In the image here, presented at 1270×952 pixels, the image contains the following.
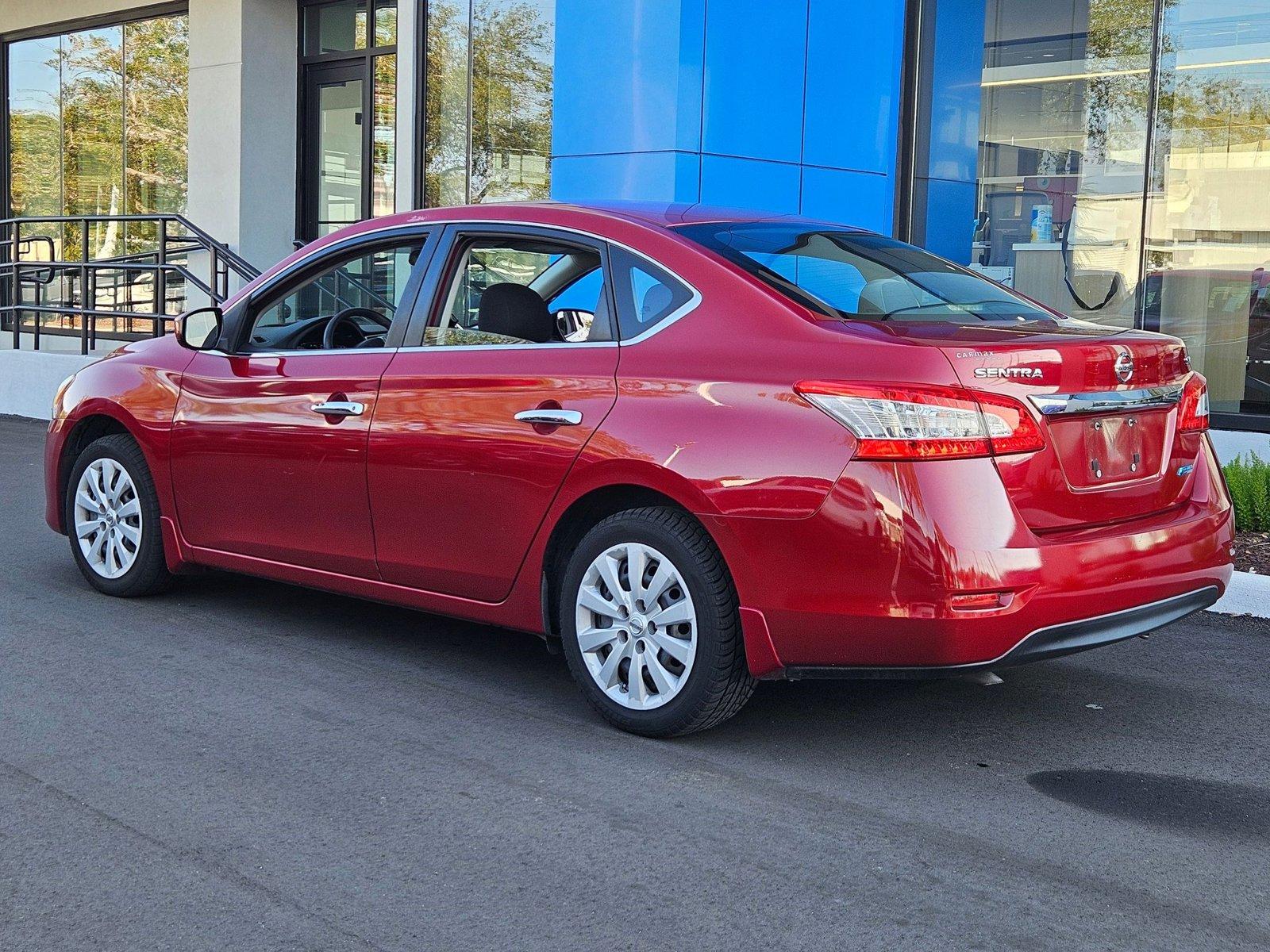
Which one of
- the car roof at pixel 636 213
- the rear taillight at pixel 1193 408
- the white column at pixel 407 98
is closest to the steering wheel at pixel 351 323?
the car roof at pixel 636 213

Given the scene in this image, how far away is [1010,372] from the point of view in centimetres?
418

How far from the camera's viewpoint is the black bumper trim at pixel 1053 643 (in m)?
4.18

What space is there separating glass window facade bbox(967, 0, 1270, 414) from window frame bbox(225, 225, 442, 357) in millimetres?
7595

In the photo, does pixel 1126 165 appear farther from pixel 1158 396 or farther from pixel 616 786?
pixel 616 786

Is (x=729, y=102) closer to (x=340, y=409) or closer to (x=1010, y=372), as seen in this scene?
(x=340, y=409)

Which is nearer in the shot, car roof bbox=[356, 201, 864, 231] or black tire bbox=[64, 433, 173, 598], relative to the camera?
car roof bbox=[356, 201, 864, 231]

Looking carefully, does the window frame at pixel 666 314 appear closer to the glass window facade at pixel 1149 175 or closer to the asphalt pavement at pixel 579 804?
the asphalt pavement at pixel 579 804

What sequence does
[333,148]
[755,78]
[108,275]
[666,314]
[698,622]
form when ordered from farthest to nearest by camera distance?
[108,275], [333,148], [755,78], [666,314], [698,622]

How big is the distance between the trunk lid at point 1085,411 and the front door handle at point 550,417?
3.47 feet

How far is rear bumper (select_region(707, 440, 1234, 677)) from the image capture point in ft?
13.4

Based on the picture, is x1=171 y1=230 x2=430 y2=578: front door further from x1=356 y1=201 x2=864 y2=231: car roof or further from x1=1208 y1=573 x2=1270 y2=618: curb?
x1=1208 y1=573 x2=1270 y2=618: curb

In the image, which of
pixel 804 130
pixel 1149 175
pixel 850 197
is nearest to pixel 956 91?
pixel 850 197

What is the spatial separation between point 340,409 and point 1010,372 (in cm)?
243

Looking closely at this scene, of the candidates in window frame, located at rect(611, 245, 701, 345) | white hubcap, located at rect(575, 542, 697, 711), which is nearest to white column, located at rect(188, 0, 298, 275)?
window frame, located at rect(611, 245, 701, 345)
